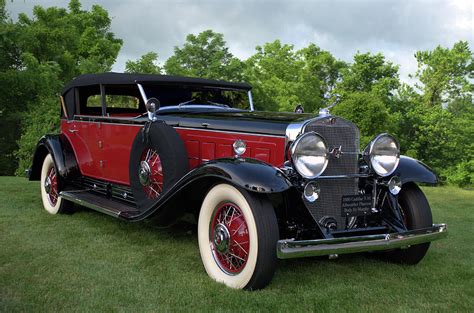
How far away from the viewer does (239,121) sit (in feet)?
14.1

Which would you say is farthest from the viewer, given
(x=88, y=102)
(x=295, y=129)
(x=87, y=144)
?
(x=88, y=102)

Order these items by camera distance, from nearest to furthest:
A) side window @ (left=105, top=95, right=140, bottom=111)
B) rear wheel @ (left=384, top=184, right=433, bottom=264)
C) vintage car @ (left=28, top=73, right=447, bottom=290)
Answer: vintage car @ (left=28, top=73, right=447, bottom=290)
rear wheel @ (left=384, top=184, right=433, bottom=264)
side window @ (left=105, top=95, right=140, bottom=111)

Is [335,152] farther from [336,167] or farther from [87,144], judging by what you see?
[87,144]

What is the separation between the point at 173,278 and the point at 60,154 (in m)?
3.20

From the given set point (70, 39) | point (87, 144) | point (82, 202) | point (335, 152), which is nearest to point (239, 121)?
point (335, 152)

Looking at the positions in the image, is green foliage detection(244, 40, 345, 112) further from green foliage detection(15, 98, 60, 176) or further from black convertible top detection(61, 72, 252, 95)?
black convertible top detection(61, 72, 252, 95)

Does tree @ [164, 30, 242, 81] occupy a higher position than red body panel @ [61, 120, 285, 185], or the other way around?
tree @ [164, 30, 242, 81]

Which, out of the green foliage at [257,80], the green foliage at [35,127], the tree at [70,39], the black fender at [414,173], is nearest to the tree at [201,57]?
the green foliage at [257,80]

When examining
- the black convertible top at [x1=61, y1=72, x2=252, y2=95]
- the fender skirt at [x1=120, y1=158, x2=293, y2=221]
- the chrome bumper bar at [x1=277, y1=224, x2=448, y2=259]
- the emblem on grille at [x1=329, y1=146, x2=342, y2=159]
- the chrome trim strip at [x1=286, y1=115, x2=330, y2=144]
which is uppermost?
the black convertible top at [x1=61, y1=72, x2=252, y2=95]

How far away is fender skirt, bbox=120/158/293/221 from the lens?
128 inches

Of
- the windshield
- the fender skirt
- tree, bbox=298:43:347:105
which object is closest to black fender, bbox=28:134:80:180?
the windshield

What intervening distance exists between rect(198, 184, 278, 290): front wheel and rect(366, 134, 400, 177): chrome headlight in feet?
3.85

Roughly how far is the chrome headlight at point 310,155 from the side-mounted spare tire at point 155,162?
116 cm

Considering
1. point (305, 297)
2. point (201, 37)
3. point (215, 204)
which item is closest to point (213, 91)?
point (215, 204)
